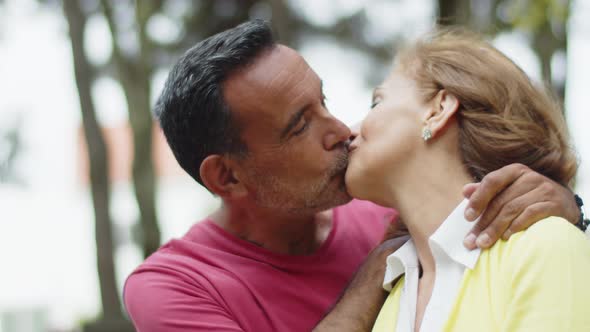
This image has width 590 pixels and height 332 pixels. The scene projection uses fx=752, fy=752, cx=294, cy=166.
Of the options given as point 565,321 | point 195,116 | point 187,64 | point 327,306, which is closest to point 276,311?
point 327,306

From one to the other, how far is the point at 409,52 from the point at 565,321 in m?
1.10

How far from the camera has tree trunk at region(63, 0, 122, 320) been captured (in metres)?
9.05

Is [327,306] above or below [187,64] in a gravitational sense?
below

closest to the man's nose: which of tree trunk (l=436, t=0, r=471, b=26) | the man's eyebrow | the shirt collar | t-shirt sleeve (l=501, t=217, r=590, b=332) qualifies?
the man's eyebrow

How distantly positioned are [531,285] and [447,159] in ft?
1.88

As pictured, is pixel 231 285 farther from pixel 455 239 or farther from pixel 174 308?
pixel 455 239

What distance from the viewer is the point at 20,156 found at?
10945 millimetres

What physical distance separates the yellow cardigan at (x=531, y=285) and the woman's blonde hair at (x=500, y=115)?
32cm

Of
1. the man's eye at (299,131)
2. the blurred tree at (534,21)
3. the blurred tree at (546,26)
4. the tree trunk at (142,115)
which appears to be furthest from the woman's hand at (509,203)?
the tree trunk at (142,115)

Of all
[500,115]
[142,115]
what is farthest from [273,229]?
Answer: [142,115]

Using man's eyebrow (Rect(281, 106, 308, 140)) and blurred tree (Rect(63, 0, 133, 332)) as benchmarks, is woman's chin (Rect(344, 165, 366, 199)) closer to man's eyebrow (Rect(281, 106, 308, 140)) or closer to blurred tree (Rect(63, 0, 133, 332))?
man's eyebrow (Rect(281, 106, 308, 140))

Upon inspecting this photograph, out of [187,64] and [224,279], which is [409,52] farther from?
[224,279]

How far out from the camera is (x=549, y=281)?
1.74 m

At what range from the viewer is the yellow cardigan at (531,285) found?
67.5 inches
